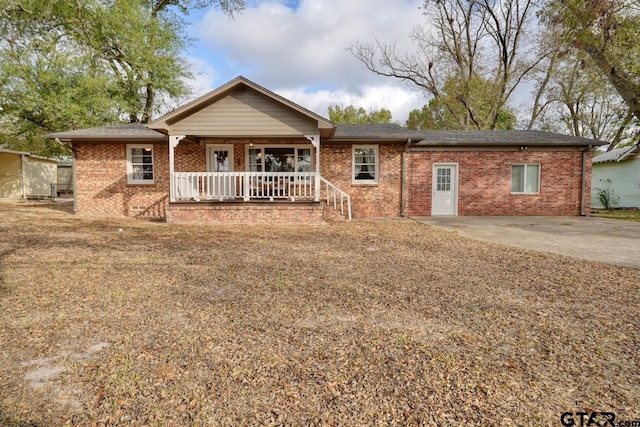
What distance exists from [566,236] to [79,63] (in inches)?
854

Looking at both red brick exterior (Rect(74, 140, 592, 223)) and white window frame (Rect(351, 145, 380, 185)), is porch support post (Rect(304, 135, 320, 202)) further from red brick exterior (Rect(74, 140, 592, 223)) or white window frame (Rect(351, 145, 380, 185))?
white window frame (Rect(351, 145, 380, 185))

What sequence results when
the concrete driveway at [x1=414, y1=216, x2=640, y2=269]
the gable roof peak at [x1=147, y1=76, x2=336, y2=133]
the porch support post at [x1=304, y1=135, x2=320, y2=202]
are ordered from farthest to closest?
the porch support post at [x1=304, y1=135, x2=320, y2=202]
the gable roof peak at [x1=147, y1=76, x2=336, y2=133]
the concrete driveway at [x1=414, y1=216, x2=640, y2=269]

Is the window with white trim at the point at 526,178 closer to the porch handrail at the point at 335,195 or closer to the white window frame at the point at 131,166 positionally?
the porch handrail at the point at 335,195

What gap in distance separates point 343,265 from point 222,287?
6.46ft

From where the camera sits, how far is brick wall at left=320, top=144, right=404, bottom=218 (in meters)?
12.4

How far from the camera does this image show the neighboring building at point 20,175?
2041 centimetres

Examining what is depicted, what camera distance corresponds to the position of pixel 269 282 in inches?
174

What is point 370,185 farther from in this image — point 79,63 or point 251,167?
point 79,63

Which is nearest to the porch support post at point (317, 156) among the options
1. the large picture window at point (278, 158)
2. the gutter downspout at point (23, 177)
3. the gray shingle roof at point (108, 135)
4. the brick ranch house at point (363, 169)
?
the brick ranch house at point (363, 169)

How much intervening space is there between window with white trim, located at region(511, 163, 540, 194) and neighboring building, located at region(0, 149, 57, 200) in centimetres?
2564

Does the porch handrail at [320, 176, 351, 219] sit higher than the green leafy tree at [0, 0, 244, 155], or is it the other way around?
the green leafy tree at [0, 0, 244, 155]

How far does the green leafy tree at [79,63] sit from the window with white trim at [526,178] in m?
13.0

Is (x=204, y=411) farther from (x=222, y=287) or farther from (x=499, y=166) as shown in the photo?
(x=499, y=166)

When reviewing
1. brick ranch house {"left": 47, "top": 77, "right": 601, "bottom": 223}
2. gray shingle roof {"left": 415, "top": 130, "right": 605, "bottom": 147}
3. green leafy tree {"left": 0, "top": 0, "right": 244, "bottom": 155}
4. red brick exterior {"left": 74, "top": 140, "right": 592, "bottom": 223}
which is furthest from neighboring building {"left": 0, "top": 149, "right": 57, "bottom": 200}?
gray shingle roof {"left": 415, "top": 130, "right": 605, "bottom": 147}
